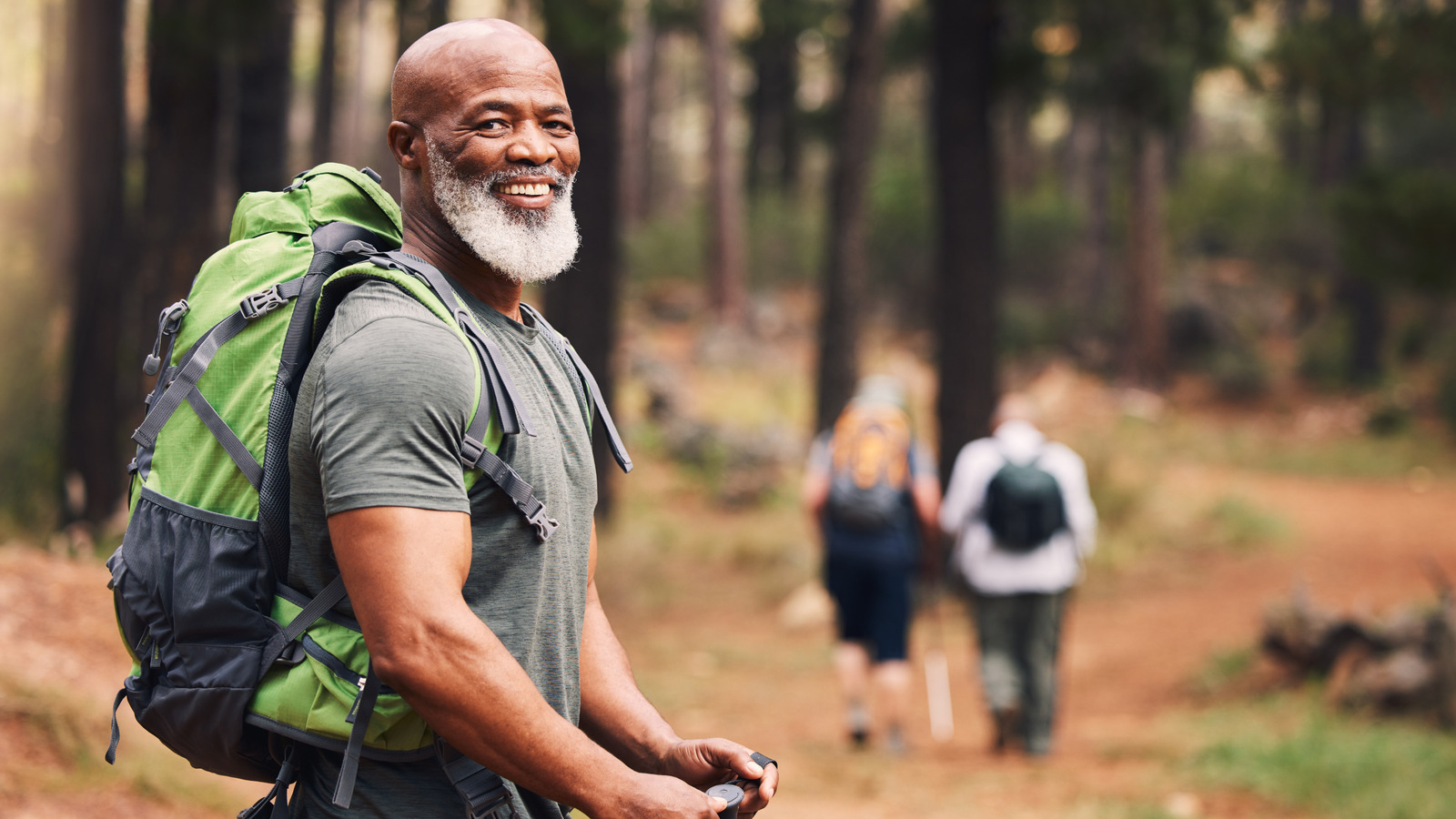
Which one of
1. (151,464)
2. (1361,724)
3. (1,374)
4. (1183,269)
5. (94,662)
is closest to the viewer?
(151,464)

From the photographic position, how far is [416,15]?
9.16 meters

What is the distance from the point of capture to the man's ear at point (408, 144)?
210cm

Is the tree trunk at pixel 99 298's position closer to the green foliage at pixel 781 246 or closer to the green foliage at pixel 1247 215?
the green foliage at pixel 781 246

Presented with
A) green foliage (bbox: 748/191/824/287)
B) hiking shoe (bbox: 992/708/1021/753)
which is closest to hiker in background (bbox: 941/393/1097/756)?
hiking shoe (bbox: 992/708/1021/753)

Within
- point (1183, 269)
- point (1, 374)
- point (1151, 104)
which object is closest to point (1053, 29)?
point (1151, 104)

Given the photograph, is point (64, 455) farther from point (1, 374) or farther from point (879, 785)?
point (879, 785)

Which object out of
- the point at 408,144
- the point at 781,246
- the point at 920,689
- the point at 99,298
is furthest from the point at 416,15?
the point at 781,246

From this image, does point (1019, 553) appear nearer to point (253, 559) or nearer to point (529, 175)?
point (529, 175)

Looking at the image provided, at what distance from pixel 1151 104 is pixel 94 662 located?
32.6 feet

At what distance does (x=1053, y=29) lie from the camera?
42.7 feet

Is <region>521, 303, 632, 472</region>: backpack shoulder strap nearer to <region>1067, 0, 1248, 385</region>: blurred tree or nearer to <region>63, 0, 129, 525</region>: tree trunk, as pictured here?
<region>63, 0, 129, 525</region>: tree trunk

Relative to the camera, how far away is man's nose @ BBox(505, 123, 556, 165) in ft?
6.82

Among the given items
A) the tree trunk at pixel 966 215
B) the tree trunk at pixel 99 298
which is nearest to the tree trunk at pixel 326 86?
the tree trunk at pixel 99 298

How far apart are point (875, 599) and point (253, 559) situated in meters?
5.78
